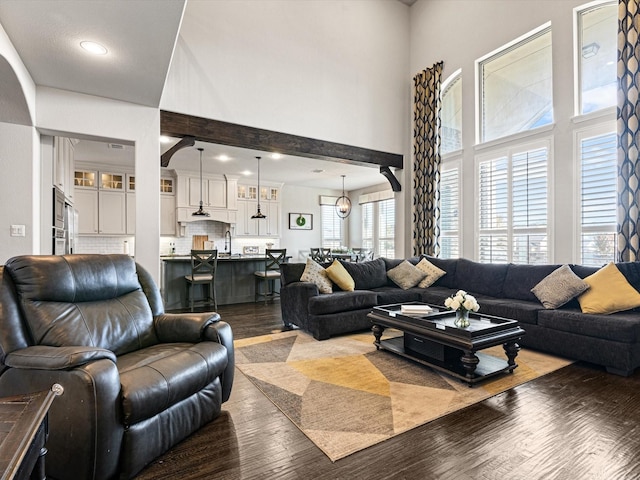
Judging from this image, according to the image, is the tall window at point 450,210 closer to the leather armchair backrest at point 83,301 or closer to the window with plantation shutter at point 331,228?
the window with plantation shutter at point 331,228

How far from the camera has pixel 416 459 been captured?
69.9 inches

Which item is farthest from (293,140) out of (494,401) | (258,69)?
(494,401)

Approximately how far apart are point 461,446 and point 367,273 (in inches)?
127

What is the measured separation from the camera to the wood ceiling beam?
4.55 metres

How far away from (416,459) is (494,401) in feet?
3.15

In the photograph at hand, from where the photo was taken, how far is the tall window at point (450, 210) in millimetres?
5965

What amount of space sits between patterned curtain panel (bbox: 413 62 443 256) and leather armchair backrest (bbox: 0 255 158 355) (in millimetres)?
4963

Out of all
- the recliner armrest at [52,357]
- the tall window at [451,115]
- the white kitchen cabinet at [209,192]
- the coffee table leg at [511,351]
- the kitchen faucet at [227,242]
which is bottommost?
the coffee table leg at [511,351]

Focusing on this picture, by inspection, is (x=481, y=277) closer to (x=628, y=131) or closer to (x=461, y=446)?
→ (x=628, y=131)

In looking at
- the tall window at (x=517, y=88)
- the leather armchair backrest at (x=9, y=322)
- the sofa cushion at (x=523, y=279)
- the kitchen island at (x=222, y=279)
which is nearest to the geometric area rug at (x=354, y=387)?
the sofa cushion at (x=523, y=279)

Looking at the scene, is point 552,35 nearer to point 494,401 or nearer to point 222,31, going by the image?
point 222,31

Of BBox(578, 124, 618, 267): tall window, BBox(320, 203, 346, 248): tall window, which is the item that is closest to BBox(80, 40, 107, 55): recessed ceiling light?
BBox(578, 124, 618, 267): tall window

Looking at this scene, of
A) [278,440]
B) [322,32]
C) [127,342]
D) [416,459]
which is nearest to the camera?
[416,459]

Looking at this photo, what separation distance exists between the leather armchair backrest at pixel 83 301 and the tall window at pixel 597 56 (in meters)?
5.38
